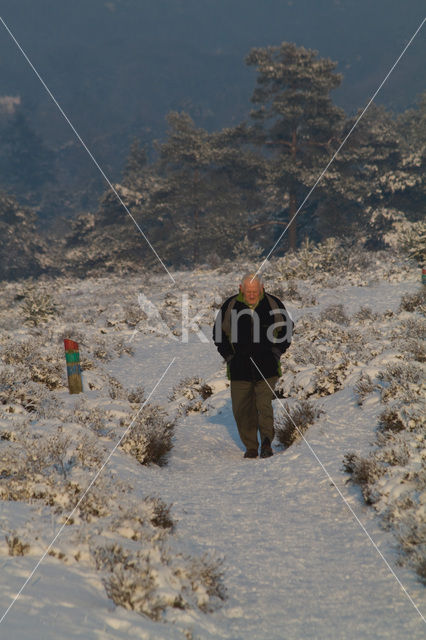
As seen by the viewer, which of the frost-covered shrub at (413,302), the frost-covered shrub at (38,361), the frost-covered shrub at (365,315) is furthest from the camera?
the frost-covered shrub at (365,315)

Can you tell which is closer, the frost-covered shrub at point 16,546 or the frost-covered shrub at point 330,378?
the frost-covered shrub at point 16,546

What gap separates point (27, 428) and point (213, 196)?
2826cm

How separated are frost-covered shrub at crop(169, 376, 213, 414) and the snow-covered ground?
0.05 m

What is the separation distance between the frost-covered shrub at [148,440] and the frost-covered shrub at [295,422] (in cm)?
148

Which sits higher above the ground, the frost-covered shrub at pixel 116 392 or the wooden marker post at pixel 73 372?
the wooden marker post at pixel 73 372

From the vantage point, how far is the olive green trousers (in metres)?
6.18

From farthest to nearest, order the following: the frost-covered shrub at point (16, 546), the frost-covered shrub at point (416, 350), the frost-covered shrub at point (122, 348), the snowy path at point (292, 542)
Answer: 1. the frost-covered shrub at point (122, 348)
2. the frost-covered shrub at point (416, 350)
3. the frost-covered shrub at point (16, 546)
4. the snowy path at point (292, 542)

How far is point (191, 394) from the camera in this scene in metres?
9.10

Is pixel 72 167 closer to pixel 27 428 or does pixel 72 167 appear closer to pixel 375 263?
pixel 375 263

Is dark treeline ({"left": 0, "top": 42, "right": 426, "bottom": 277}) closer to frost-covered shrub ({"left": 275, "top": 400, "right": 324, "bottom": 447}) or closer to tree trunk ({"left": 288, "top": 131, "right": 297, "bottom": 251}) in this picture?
tree trunk ({"left": 288, "top": 131, "right": 297, "bottom": 251})

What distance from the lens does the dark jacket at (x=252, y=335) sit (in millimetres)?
6004

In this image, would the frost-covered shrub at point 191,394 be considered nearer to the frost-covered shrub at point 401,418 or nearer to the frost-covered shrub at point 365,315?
the frost-covered shrub at point 401,418

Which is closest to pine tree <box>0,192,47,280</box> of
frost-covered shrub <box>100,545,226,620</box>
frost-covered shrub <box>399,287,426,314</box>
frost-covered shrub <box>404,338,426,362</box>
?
frost-covered shrub <box>399,287,426,314</box>

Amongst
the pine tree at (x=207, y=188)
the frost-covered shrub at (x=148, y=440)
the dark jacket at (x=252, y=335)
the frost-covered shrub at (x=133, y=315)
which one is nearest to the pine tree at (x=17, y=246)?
the pine tree at (x=207, y=188)
